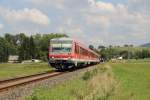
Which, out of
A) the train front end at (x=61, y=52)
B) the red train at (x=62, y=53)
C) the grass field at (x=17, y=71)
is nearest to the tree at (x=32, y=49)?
the grass field at (x=17, y=71)

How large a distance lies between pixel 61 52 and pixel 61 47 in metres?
0.61

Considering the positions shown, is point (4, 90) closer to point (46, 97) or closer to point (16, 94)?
point (16, 94)

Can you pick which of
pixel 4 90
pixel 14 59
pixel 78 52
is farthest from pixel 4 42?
pixel 4 90

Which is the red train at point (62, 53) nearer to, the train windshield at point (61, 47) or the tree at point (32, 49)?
the train windshield at point (61, 47)

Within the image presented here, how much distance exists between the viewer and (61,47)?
43.7m

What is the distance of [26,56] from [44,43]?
13.8 metres

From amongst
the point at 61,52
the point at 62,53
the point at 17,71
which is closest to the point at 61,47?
the point at 61,52

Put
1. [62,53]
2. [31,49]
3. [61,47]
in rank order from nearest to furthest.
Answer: [62,53] < [61,47] < [31,49]

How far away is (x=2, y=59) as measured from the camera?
177m

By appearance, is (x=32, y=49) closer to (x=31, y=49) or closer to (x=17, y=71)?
(x=31, y=49)

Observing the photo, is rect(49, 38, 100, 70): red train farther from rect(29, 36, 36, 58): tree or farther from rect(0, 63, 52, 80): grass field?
rect(29, 36, 36, 58): tree

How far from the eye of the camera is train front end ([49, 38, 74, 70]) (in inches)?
1688

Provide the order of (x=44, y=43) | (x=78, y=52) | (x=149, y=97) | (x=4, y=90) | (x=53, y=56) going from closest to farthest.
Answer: (x=149, y=97), (x=4, y=90), (x=53, y=56), (x=78, y=52), (x=44, y=43)

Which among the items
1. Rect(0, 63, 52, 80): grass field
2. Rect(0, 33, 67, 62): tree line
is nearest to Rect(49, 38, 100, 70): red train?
Rect(0, 63, 52, 80): grass field
